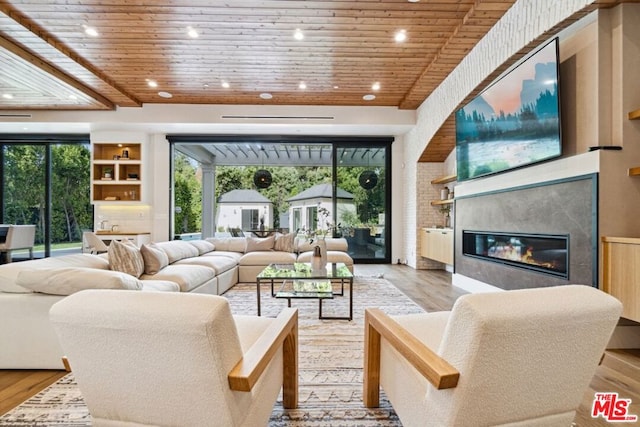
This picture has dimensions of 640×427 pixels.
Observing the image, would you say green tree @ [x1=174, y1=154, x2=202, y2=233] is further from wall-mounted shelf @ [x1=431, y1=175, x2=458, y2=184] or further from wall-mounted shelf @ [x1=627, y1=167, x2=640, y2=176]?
wall-mounted shelf @ [x1=627, y1=167, x2=640, y2=176]

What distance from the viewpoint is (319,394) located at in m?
1.96

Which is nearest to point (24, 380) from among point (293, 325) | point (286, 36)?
point (293, 325)

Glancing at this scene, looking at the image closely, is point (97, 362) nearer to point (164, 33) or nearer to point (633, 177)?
point (633, 177)

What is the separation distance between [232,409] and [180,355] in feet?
0.81

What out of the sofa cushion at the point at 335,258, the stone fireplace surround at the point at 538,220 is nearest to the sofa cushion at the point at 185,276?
the sofa cushion at the point at 335,258

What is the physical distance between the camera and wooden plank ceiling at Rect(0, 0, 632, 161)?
347 cm

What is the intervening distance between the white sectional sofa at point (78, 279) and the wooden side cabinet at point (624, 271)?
314 centimetres

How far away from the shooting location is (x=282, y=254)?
5.27 m

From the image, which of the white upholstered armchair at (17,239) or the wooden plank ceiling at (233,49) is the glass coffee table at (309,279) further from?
the white upholstered armchair at (17,239)

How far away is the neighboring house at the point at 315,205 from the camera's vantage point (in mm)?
7656

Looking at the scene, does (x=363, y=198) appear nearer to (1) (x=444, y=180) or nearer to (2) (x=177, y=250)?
(1) (x=444, y=180)

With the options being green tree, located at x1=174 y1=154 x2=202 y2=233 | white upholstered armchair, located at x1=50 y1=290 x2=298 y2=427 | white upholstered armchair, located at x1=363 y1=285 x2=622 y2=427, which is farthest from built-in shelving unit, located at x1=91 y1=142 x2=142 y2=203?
white upholstered armchair, located at x1=363 y1=285 x2=622 y2=427

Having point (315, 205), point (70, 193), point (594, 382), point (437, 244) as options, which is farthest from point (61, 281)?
point (315, 205)

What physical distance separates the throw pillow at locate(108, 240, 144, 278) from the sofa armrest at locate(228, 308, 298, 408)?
224 centimetres
